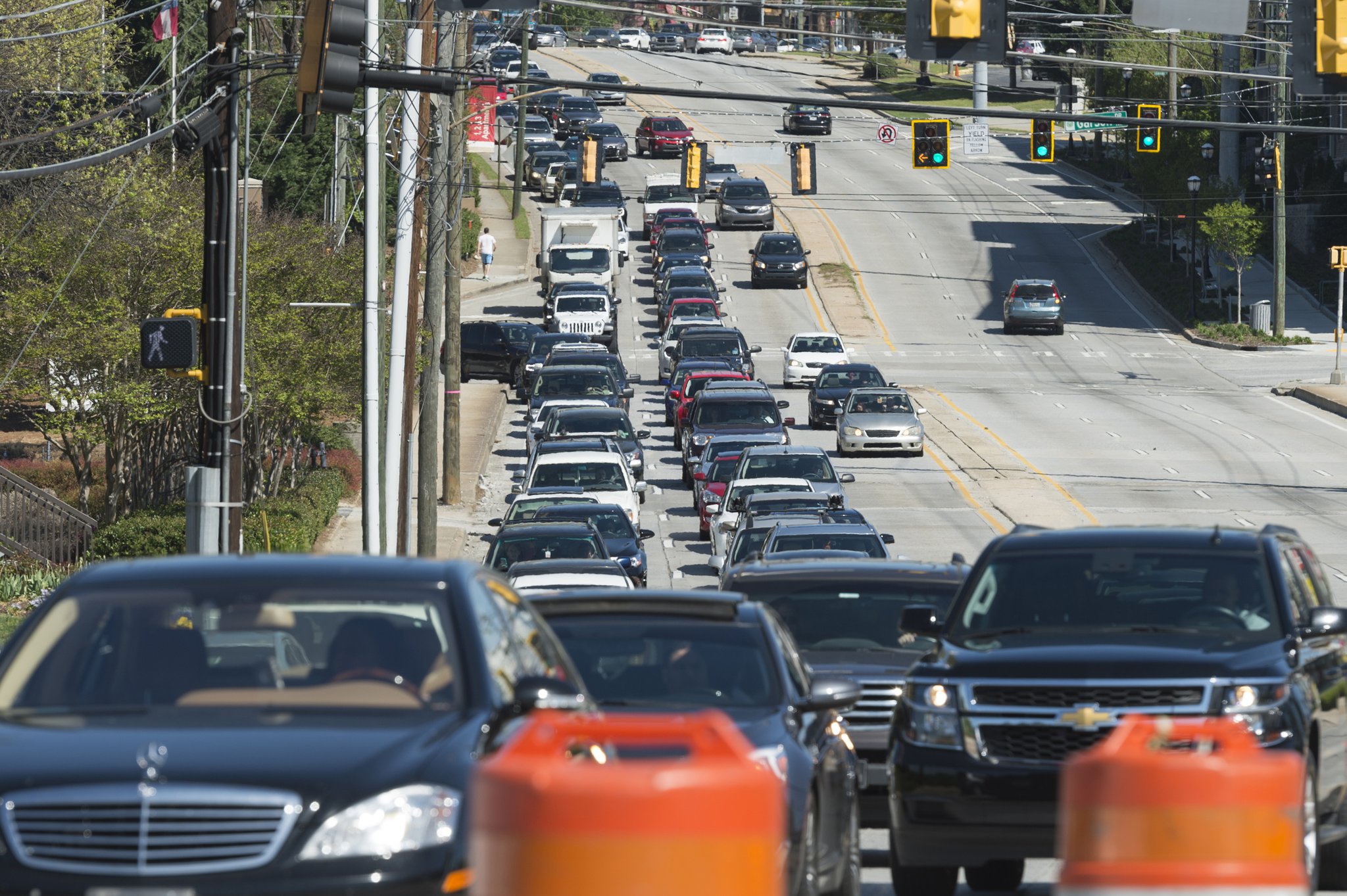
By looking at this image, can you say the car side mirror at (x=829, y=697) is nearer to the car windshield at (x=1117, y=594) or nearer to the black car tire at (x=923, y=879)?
the black car tire at (x=923, y=879)

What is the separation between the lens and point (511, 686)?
705cm

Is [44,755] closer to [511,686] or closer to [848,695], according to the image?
[511,686]

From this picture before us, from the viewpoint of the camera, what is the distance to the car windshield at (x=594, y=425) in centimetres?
3838

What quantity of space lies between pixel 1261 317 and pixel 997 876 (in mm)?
54073

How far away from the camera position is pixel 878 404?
142ft

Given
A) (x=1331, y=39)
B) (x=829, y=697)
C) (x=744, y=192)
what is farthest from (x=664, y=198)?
(x=829, y=697)

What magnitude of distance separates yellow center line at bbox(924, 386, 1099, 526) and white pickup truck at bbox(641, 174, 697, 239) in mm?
25159

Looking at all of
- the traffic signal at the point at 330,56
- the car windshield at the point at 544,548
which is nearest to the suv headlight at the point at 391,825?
the traffic signal at the point at 330,56

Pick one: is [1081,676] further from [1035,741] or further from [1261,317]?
[1261,317]

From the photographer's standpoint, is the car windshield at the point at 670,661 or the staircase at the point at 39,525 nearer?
the car windshield at the point at 670,661

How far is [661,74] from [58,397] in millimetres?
86250

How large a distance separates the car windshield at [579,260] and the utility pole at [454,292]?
20.2 metres

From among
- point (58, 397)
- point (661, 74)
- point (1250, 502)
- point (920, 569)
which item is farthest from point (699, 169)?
point (920, 569)

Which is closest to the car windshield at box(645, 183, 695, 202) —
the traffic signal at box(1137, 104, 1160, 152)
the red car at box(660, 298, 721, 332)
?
the traffic signal at box(1137, 104, 1160, 152)
